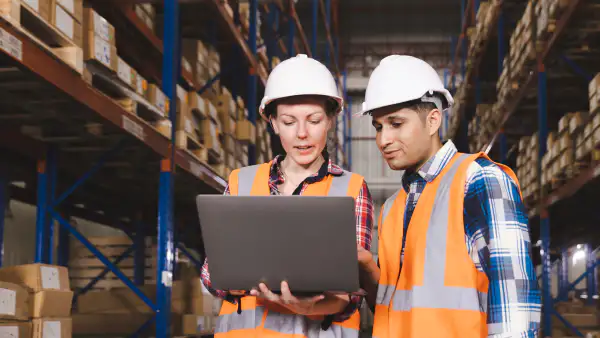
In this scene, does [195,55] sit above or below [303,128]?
above

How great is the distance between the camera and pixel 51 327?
408 cm

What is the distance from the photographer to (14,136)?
5277mm

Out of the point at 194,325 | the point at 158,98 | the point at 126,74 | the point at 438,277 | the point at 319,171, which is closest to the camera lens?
the point at 438,277

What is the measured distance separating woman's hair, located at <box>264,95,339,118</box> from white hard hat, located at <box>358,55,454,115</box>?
0.66 feet

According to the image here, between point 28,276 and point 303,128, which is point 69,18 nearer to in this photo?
point 28,276

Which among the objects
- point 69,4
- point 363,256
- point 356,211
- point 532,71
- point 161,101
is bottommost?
point 363,256

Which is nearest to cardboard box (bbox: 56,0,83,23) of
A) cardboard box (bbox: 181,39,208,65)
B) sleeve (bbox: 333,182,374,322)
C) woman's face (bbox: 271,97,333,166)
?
woman's face (bbox: 271,97,333,166)

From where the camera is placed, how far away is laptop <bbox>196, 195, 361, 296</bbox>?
193 cm

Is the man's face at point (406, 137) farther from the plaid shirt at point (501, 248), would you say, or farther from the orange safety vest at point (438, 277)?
the plaid shirt at point (501, 248)

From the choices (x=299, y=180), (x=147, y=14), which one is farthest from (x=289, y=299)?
(x=147, y=14)

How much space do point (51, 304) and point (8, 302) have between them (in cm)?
41

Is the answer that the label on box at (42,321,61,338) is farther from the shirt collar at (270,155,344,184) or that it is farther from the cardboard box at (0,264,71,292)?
the shirt collar at (270,155,344,184)

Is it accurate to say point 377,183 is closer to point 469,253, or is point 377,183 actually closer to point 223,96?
point 223,96

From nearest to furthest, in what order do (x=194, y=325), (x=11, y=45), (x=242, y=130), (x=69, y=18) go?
1. (x=11, y=45)
2. (x=69, y=18)
3. (x=194, y=325)
4. (x=242, y=130)
